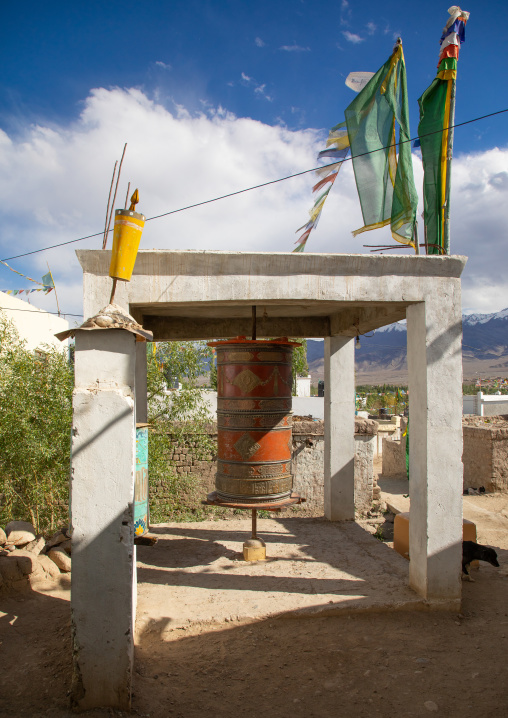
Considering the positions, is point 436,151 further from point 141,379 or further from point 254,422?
point 141,379

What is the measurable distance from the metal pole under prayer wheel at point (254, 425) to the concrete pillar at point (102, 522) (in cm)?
212

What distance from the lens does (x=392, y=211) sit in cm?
553

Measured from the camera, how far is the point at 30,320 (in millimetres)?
18609

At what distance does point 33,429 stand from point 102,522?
548 cm

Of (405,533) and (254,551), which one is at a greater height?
(405,533)

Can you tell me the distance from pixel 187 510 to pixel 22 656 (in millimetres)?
6767

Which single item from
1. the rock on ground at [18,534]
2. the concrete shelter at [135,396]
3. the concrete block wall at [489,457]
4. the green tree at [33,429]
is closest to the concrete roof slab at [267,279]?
the concrete shelter at [135,396]

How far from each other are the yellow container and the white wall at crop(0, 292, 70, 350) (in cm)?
1442

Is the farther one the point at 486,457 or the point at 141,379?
the point at 486,457

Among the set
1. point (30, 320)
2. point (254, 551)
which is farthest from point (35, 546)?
point (30, 320)

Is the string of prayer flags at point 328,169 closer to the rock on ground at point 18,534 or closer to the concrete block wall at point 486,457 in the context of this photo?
the rock on ground at point 18,534

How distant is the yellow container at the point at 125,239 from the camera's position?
373 centimetres

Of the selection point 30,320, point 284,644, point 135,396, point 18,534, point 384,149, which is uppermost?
point 384,149

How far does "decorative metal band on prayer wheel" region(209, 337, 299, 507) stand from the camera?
223 inches
